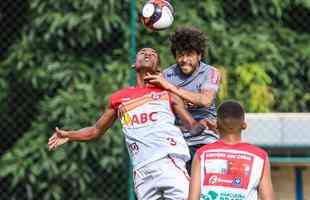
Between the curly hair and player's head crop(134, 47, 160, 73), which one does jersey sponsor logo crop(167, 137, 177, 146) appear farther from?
the curly hair

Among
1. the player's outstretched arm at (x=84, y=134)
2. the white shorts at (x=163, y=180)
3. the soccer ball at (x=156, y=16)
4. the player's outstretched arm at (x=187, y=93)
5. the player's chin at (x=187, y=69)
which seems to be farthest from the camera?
the soccer ball at (x=156, y=16)

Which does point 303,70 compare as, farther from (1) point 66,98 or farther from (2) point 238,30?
(1) point 66,98

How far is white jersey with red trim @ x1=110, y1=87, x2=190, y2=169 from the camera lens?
7461mm

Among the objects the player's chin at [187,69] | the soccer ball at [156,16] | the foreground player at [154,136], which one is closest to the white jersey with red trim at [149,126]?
the foreground player at [154,136]

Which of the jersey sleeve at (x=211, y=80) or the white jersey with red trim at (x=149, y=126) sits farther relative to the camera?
the jersey sleeve at (x=211, y=80)

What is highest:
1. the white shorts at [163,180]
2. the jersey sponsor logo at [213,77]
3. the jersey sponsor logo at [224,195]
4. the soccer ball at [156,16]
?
the soccer ball at [156,16]

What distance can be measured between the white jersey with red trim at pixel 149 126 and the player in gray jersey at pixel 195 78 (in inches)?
10.0

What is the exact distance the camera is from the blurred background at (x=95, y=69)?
423 inches

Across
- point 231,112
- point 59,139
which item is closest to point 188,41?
point 59,139

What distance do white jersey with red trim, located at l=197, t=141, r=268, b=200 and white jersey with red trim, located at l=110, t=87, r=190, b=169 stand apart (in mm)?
957

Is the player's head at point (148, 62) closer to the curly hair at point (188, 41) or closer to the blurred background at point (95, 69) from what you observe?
the curly hair at point (188, 41)

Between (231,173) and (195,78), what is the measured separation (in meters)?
1.63

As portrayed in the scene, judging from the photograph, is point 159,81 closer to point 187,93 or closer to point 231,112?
point 187,93

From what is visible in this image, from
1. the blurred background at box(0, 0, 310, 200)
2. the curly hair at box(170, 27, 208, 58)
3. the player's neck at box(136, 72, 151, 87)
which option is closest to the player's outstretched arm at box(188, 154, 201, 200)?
the player's neck at box(136, 72, 151, 87)
